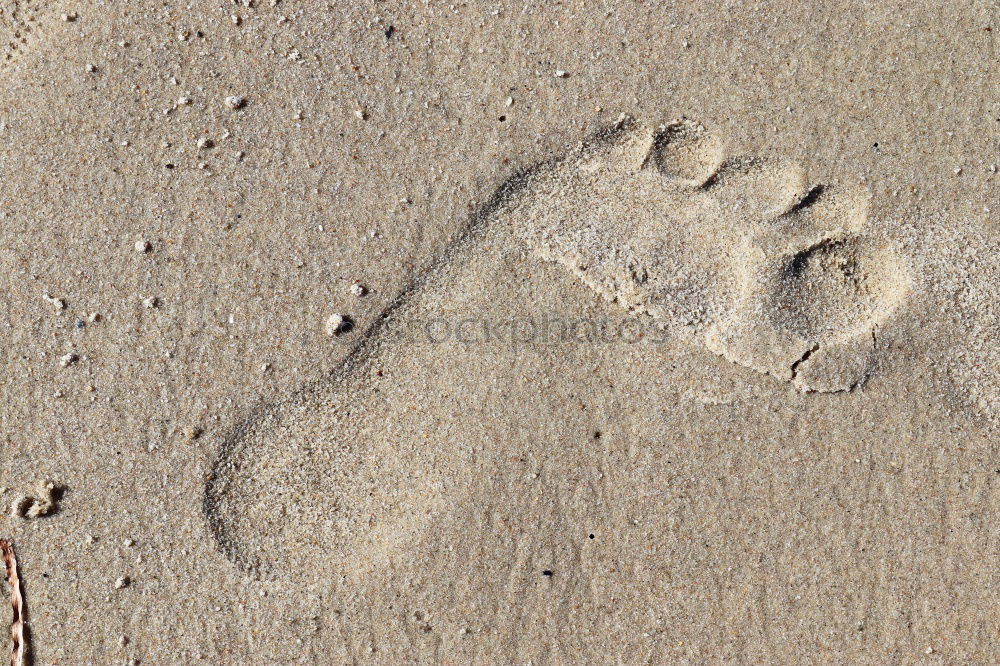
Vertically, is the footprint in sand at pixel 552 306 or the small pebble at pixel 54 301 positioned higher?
the small pebble at pixel 54 301

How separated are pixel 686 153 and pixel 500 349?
89 centimetres

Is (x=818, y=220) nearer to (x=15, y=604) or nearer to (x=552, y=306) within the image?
(x=552, y=306)

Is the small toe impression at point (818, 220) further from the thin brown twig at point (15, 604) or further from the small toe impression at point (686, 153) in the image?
the thin brown twig at point (15, 604)

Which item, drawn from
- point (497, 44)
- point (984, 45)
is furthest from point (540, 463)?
point (984, 45)

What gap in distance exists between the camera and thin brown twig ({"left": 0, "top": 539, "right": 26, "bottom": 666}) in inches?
80.8

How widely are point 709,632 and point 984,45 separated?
215 cm

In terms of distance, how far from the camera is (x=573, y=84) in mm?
2180

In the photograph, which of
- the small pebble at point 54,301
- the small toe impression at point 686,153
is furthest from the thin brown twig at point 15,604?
the small toe impression at point 686,153

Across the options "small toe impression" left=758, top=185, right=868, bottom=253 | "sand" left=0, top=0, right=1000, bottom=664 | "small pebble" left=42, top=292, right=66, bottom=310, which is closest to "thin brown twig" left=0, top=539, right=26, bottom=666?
"sand" left=0, top=0, right=1000, bottom=664

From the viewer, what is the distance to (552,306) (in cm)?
212

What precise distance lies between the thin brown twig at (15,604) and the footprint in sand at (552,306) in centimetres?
65

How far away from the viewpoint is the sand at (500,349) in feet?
6.78

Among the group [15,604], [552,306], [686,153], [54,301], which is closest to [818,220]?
[686,153]

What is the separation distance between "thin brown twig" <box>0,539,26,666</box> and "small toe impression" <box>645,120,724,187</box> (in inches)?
95.2
